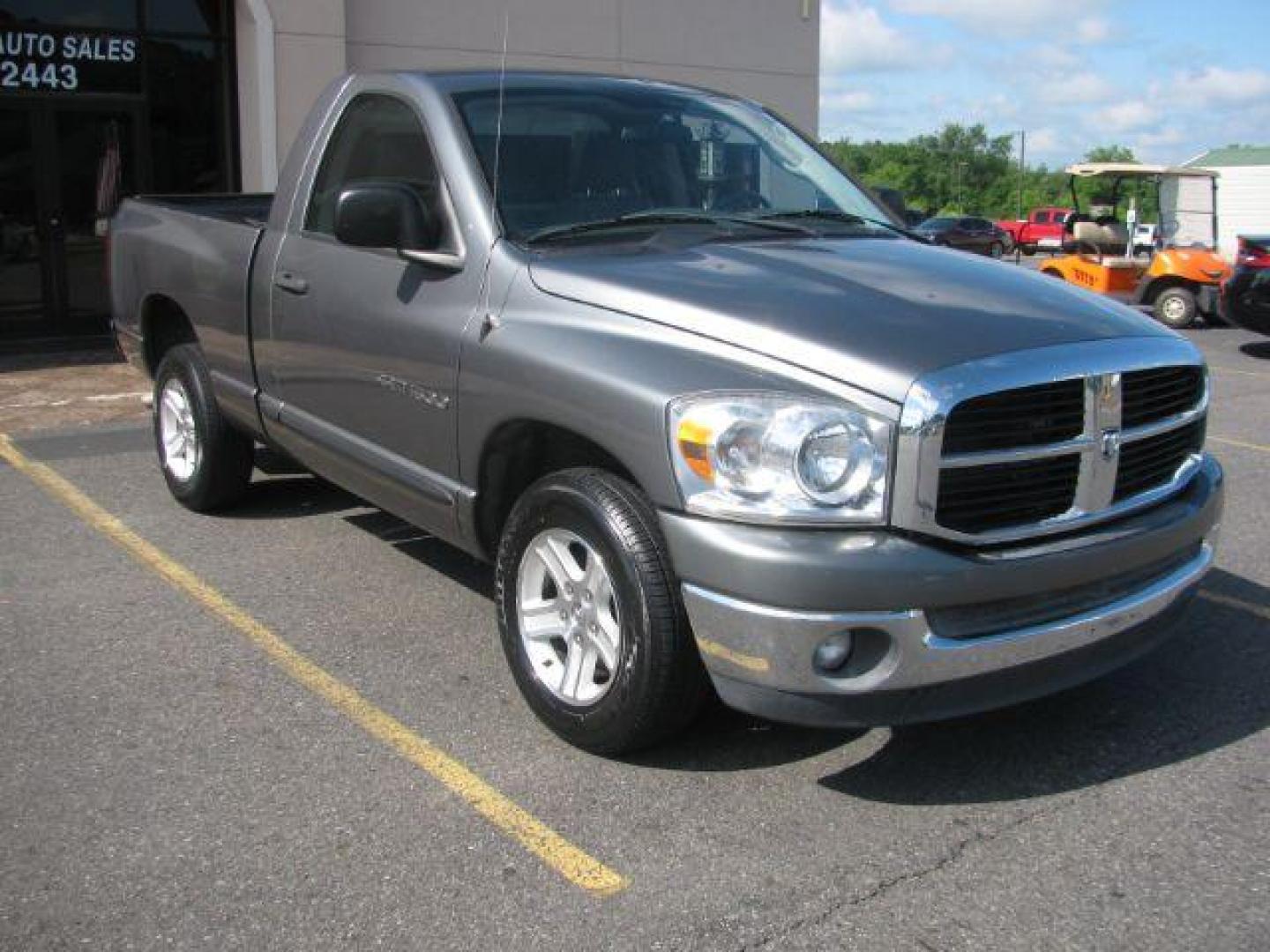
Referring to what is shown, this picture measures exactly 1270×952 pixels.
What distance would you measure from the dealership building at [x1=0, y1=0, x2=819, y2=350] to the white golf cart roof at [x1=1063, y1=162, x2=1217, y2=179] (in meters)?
9.03

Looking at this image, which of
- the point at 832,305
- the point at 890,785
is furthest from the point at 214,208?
the point at 890,785

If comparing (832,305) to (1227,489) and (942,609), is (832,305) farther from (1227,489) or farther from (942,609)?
(1227,489)

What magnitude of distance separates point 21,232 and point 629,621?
11.8 meters

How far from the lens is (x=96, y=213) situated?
1345cm

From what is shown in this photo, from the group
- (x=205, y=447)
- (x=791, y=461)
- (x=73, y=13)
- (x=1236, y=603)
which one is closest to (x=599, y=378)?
(x=791, y=461)

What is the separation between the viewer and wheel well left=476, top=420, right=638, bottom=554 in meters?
3.87

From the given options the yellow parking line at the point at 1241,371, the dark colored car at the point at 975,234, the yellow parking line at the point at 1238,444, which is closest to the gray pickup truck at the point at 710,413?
the yellow parking line at the point at 1238,444

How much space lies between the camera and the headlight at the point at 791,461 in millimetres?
3141

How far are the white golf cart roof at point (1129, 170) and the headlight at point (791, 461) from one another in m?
17.1

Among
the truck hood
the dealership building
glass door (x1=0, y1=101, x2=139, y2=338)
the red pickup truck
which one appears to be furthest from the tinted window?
the red pickup truck

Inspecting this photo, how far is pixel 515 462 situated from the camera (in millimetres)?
4051

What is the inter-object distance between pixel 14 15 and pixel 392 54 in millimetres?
3724

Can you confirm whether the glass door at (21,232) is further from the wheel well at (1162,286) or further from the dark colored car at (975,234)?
the dark colored car at (975,234)

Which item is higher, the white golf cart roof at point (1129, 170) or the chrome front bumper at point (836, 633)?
the white golf cart roof at point (1129, 170)
